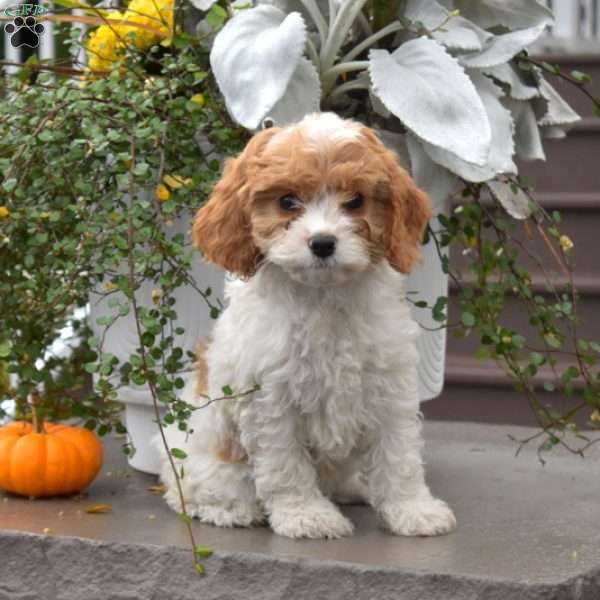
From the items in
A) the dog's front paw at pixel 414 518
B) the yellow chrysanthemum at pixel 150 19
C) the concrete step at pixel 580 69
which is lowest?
the concrete step at pixel 580 69

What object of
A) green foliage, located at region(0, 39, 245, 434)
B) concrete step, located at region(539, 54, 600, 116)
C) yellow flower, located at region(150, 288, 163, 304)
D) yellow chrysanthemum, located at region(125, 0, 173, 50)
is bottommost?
concrete step, located at region(539, 54, 600, 116)

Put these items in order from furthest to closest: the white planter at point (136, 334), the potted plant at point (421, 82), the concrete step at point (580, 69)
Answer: the concrete step at point (580, 69)
the white planter at point (136, 334)
the potted plant at point (421, 82)

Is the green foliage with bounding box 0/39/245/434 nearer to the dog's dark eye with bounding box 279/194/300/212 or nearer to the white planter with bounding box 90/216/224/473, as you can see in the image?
the white planter with bounding box 90/216/224/473

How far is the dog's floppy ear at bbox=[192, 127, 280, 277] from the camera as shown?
298 cm

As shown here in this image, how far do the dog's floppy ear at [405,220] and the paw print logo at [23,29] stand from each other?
4.21ft

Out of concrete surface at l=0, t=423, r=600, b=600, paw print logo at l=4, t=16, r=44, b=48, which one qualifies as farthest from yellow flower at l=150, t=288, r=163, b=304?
paw print logo at l=4, t=16, r=44, b=48

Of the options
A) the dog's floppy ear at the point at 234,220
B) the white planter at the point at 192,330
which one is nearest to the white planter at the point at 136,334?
the white planter at the point at 192,330

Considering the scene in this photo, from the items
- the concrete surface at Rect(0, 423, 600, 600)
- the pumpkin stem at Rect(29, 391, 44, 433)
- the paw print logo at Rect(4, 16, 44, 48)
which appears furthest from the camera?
the paw print logo at Rect(4, 16, 44, 48)

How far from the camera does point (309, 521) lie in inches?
125

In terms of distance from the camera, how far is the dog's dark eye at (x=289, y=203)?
9.53 ft

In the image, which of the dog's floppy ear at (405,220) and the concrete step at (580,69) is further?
the concrete step at (580,69)

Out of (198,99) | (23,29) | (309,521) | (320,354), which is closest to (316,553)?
(309,521)

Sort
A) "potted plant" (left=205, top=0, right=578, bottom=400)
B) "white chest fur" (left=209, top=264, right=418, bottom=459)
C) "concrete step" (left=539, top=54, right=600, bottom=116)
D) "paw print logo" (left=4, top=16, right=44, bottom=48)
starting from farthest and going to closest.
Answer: "concrete step" (left=539, top=54, right=600, bottom=116)
"paw print logo" (left=4, top=16, right=44, bottom=48)
"potted plant" (left=205, top=0, right=578, bottom=400)
"white chest fur" (left=209, top=264, right=418, bottom=459)

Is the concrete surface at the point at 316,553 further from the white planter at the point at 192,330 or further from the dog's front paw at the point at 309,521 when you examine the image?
the white planter at the point at 192,330
